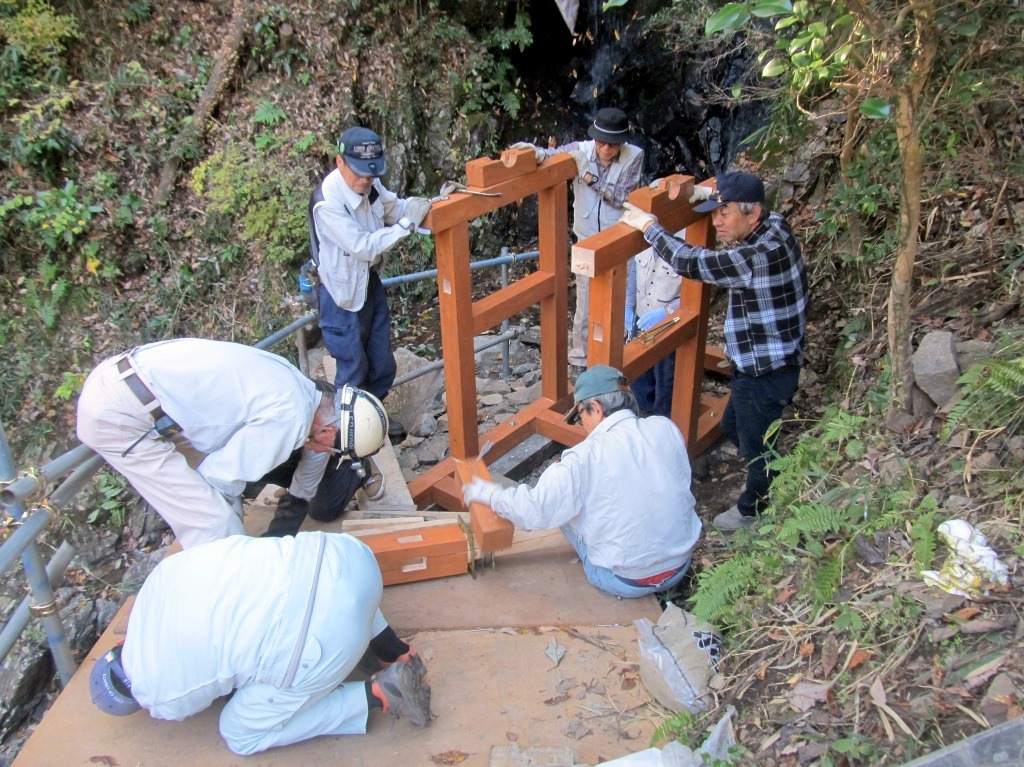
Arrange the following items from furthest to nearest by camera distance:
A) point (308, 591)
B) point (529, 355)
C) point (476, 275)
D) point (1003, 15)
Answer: point (476, 275) < point (529, 355) < point (1003, 15) < point (308, 591)

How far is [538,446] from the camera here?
570cm

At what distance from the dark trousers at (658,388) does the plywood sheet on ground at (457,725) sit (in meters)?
2.69

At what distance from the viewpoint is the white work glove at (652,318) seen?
17.2 ft

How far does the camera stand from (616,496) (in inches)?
131

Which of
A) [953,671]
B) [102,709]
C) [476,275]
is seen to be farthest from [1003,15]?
[476,275]

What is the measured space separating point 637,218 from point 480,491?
173cm

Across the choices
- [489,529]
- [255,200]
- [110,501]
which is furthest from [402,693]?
[255,200]

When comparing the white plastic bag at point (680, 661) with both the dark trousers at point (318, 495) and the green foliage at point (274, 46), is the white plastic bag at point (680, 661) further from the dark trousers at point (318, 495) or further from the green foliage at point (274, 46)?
the green foliage at point (274, 46)

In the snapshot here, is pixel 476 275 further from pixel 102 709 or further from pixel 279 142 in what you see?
pixel 102 709

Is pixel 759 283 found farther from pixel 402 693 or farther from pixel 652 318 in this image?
pixel 402 693

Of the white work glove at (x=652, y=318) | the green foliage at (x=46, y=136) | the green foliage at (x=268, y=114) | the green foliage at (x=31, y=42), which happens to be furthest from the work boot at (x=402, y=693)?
the green foliage at (x=31, y=42)

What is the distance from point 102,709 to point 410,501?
6.40 ft

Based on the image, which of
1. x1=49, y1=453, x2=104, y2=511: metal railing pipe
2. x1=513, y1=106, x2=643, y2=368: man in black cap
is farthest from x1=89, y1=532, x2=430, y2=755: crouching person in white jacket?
x1=513, y1=106, x2=643, y2=368: man in black cap

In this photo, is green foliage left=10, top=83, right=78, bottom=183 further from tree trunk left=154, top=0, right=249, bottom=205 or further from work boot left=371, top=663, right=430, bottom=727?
work boot left=371, top=663, right=430, bottom=727
